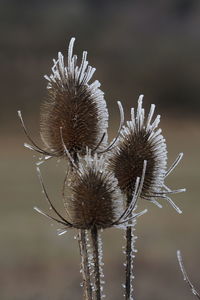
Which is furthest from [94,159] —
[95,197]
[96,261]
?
[96,261]

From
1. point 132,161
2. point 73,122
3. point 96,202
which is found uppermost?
point 73,122

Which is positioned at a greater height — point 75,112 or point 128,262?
point 75,112

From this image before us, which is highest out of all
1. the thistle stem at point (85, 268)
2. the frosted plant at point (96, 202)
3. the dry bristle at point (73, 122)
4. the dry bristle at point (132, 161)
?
the dry bristle at point (73, 122)

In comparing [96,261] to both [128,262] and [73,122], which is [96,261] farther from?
[73,122]

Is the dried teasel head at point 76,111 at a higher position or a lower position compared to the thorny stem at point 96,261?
higher

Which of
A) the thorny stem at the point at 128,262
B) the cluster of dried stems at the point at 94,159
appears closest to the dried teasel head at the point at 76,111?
the cluster of dried stems at the point at 94,159

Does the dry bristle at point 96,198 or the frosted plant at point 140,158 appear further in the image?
the frosted plant at point 140,158

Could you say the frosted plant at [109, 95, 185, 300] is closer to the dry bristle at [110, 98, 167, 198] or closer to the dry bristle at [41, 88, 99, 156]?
the dry bristle at [110, 98, 167, 198]

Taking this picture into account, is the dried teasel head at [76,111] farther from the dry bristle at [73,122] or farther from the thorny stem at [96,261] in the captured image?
the thorny stem at [96,261]

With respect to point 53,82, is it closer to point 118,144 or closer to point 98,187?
point 118,144

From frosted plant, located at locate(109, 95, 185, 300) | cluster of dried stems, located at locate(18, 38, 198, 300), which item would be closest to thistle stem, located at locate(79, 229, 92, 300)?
cluster of dried stems, located at locate(18, 38, 198, 300)
